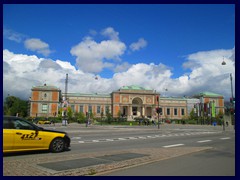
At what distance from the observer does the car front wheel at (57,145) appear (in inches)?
457

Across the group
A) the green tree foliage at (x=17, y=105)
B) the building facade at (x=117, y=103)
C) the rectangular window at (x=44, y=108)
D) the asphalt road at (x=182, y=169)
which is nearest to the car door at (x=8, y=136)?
the asphalt road at (x=182, y=169)

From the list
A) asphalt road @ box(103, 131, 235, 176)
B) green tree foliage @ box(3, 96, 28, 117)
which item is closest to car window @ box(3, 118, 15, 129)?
asphalt road @ box(103, 131, 235, 176)

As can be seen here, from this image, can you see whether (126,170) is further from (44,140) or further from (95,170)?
(44,140)

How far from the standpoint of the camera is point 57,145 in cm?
1174

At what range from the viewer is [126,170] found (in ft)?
25.6

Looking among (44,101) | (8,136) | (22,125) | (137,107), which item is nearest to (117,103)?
(137,107)

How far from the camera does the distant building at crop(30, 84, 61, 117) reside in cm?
11525

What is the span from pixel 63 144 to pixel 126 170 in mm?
5025

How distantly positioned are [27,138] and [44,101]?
109755 mm

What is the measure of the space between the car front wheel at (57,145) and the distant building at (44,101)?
10630cm

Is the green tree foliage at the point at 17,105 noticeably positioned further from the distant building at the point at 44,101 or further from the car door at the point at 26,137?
the car door at the point at 26,137

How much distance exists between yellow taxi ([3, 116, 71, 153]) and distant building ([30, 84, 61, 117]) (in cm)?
10643

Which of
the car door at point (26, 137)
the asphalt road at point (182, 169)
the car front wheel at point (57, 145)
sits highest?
the car door at point (26, 137)

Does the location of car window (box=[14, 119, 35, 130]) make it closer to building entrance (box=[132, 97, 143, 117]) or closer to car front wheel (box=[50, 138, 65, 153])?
car front wheel (box=[50, 138, 65, 153])
